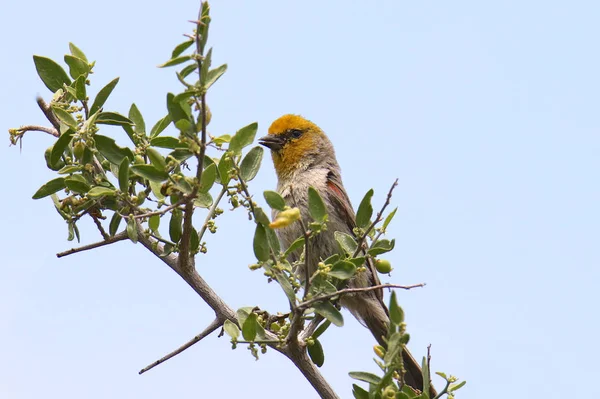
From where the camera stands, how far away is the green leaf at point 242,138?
299 centimetres

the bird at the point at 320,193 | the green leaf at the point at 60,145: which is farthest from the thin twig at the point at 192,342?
the bird at the point at 320,193

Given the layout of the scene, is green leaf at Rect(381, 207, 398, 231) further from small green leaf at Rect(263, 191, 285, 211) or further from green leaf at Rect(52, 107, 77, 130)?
green leaf at Rect(52, 107, 77, 130)

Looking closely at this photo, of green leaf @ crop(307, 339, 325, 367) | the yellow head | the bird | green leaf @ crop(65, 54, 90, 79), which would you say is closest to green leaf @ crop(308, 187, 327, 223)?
green leaf @ crop(307, 339, 325, 367)

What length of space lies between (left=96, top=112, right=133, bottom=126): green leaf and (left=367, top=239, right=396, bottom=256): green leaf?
1.15 meters

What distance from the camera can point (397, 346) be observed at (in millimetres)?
2578

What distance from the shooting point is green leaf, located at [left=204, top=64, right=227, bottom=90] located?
2.41m

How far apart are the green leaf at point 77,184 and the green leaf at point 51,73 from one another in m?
0.50

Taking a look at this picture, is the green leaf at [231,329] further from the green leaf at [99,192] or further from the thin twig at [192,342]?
the green leaf at [99,192]

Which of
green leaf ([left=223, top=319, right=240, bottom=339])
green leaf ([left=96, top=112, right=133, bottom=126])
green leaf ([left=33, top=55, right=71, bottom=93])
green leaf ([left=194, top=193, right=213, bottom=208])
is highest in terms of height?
green leaf ([left=33, top=55, right=71, bottom=93])

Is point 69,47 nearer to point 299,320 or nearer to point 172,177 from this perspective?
point 172,177

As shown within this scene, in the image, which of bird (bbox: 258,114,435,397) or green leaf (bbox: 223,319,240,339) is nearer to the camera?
green leaf (bbox: 223,319,240,339)

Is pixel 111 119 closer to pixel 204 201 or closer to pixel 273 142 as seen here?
pixel 204 201

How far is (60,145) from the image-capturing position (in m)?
3.04

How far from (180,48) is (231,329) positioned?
3.73 feet
